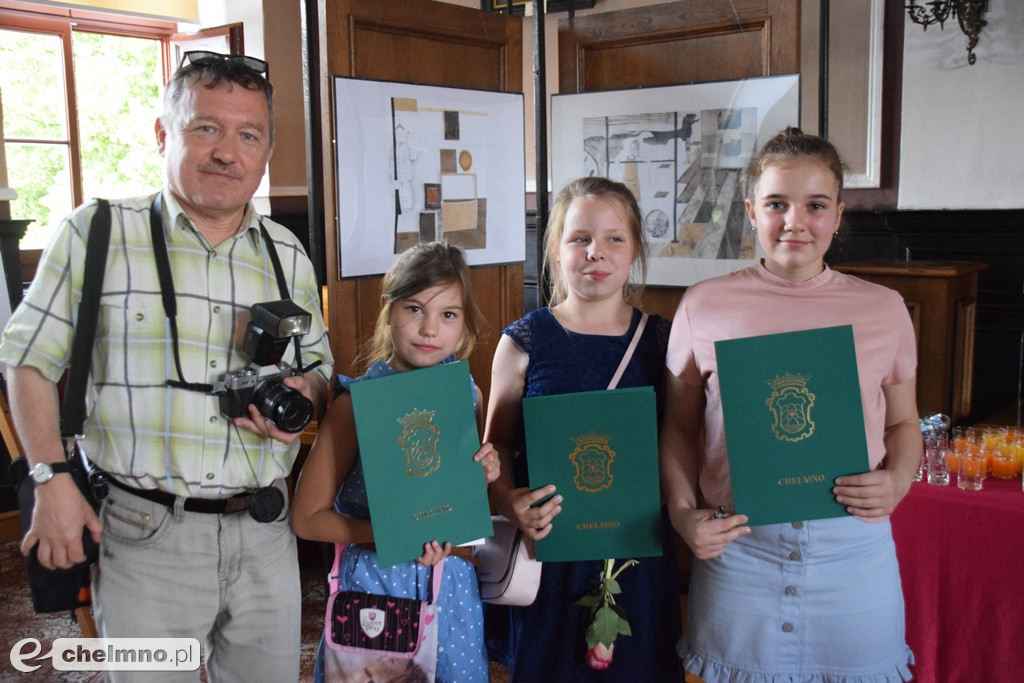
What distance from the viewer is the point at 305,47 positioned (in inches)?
107

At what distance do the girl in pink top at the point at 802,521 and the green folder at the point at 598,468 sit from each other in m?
0.10

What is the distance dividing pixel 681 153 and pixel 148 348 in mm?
2576

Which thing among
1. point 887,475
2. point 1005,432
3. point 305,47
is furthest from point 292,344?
point 1005,432

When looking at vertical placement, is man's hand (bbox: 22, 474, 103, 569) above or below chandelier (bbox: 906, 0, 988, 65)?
below

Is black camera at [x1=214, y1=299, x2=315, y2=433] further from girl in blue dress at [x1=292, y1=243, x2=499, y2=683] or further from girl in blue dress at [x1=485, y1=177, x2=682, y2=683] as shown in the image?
girl in blue dress at [x1=485, y1=177, x2=682, y2=683]

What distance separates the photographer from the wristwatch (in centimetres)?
146

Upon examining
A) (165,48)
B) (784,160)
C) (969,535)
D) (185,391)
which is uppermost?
(165,48)

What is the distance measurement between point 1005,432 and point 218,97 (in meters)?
2.22

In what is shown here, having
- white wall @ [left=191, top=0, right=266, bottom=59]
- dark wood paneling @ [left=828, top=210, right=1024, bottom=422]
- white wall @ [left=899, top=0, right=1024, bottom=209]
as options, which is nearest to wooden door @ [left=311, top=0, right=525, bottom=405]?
dark wood paneling @ [left=828, top=210, right=1024, bottom=422]

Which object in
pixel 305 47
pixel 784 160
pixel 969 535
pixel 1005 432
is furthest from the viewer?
pixel 305 47

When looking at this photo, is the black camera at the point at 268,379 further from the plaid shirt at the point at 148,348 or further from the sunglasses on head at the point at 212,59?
the sunglasses on head at the point at 212,59

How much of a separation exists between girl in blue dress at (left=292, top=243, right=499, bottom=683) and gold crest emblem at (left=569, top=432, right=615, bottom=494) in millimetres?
160

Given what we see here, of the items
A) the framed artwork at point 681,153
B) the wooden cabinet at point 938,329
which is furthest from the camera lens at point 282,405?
the wooden cabinet at point 938,329

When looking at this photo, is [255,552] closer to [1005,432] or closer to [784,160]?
[784,160]
